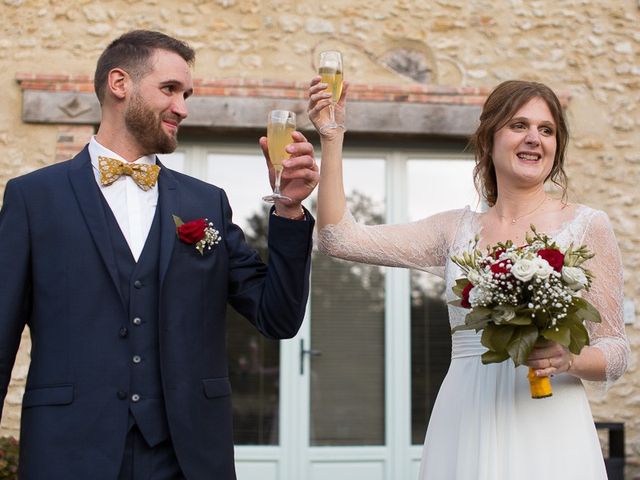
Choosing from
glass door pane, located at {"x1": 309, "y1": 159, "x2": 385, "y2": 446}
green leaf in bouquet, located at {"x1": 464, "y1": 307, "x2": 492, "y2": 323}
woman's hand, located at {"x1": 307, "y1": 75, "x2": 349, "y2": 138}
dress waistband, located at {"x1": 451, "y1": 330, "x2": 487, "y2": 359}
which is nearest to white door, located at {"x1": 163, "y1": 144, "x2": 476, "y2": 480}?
glass door pane, located at {"x1": 309, "y1": 159, "x2": 385, "y2": 446}

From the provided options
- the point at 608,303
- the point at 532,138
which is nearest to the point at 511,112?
the point at 532,138

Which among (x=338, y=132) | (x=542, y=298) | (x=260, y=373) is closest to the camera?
(x=542, y=298)

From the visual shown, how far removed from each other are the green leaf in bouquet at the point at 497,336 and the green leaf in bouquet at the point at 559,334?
10 centimetres

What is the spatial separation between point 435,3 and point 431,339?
254 centimetres

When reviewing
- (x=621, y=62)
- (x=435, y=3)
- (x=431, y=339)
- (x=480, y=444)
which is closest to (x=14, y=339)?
(x=480, y=444)

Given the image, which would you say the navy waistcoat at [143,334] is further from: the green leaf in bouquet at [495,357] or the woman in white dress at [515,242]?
the green leaf in bouquet at [495,357]

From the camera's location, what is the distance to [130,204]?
281 centimetres

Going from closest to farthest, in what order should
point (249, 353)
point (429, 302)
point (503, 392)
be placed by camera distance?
1. point (503, 392)
2. point (249, 353)
3. point (429, 302)

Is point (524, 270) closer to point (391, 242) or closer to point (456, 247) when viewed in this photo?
point (456, 247)

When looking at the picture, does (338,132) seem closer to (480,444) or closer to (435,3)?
(480,444)

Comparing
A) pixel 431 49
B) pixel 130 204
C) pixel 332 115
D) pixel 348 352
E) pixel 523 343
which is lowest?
pixel 523 343

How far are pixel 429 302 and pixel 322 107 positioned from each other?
398cm

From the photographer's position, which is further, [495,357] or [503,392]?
[503,392]

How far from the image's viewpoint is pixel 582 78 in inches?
268
